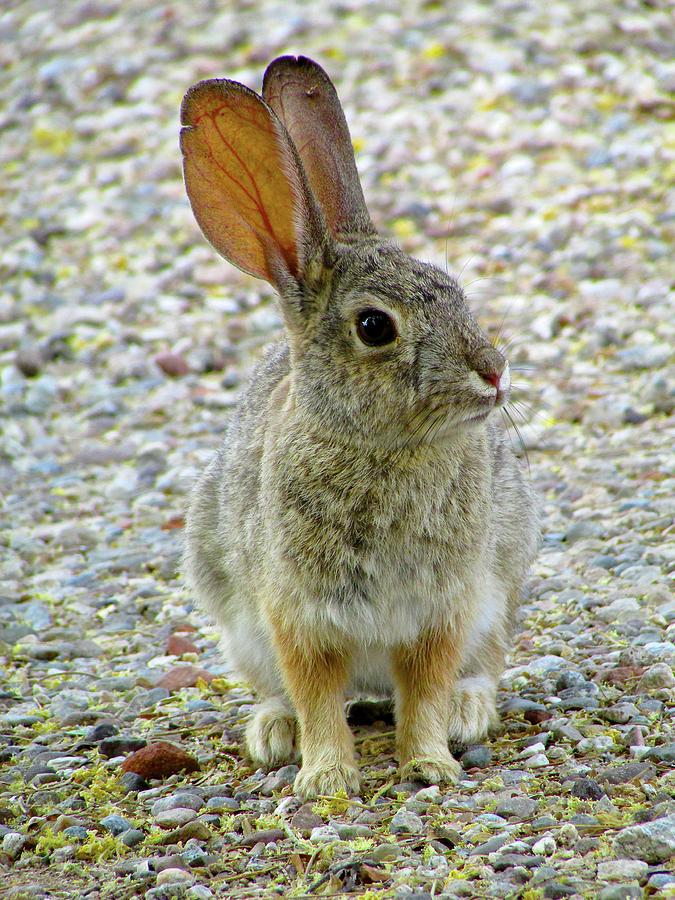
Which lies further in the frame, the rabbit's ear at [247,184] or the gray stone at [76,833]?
the rabbit's ear at [247,184]

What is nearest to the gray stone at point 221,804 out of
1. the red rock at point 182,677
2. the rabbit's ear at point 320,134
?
the red rock at point 182,677

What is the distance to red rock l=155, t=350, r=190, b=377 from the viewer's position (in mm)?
10219

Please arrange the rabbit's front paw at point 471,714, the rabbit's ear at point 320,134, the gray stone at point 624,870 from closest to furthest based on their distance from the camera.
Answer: the gray stone at point 624,870, the rabbit's front paw at point 471,714, the rabbit's ear at point 320,134

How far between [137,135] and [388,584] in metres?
9.91

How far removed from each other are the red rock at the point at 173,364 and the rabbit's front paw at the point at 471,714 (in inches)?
211

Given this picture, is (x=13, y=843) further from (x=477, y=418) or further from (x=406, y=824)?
(x=477, y=418)

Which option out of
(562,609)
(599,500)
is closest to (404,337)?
(562,609)

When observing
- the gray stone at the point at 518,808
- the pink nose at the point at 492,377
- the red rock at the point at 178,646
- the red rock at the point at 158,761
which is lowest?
the gray stone at the point at 518,808

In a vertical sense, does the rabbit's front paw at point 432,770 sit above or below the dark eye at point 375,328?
below

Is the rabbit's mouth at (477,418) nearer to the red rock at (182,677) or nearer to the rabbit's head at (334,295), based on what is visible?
the rabbit's head at (334,295)

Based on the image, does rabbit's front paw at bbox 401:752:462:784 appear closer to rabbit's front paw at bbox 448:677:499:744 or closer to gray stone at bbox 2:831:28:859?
rabbit's front paw at bbox 448:677:499:744

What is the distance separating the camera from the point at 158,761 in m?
5.11

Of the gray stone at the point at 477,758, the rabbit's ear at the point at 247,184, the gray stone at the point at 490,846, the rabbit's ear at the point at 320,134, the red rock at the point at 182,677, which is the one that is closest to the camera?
the gray stone at the point at 490,846

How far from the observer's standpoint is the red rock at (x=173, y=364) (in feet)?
33.5
